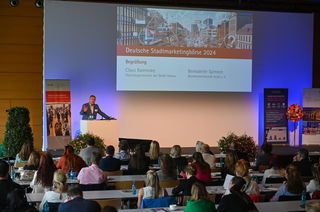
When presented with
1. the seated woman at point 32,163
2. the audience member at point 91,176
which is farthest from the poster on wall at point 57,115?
the audience member at point 91,176

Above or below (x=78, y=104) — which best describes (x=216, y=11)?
above

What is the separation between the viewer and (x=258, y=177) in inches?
306

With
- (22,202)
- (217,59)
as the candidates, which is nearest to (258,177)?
(22,202)

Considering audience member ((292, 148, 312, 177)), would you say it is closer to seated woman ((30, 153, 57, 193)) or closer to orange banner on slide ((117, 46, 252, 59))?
seated woman ((30, 153, 57, 193))

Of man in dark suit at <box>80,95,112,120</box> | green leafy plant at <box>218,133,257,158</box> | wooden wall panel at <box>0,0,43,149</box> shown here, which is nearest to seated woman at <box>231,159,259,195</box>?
green leafy plant at <box>218,133,257,158</box>

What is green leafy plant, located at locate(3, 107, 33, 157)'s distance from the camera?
34.4 feet

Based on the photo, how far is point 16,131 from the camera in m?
10.5

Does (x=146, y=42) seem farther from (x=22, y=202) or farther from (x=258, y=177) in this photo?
(x=22, y=202)

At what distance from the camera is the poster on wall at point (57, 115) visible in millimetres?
12820

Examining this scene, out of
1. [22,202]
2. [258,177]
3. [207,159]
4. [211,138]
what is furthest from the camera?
[211,138]

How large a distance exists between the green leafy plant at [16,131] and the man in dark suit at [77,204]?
6.39 metres

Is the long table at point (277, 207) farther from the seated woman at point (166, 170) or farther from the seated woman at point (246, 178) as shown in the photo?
the seated woman at point (166, 170)

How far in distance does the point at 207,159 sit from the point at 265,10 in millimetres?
8182

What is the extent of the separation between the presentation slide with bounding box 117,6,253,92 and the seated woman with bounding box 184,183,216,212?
8.80 meters
